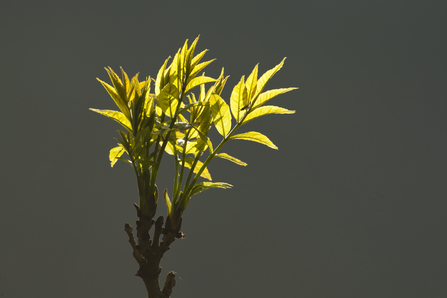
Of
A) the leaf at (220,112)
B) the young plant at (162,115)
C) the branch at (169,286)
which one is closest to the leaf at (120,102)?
the young plant at (162,115)

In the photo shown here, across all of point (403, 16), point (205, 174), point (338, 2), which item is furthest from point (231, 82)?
point (205, 174)

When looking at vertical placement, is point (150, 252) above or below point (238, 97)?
below

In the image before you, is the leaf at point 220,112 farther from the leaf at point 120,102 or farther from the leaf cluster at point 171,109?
the leaf at point 120,102

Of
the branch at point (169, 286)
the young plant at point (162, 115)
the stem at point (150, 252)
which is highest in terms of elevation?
the young plant at point (162, 115)

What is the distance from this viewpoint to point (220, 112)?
59cm

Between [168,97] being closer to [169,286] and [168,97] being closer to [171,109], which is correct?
[171,109]

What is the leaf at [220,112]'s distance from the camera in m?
0.58

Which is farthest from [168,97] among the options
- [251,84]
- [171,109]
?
[251,84]

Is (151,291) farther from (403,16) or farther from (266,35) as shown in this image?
(403,16)

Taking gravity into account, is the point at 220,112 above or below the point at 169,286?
above

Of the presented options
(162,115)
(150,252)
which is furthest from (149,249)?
(162,115)

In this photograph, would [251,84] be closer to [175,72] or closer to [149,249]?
[175,72]

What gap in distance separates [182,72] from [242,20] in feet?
4.63

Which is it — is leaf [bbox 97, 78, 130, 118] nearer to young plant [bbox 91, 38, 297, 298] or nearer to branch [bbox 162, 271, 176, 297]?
young plant [bbox 91, 38, 297, 298]
